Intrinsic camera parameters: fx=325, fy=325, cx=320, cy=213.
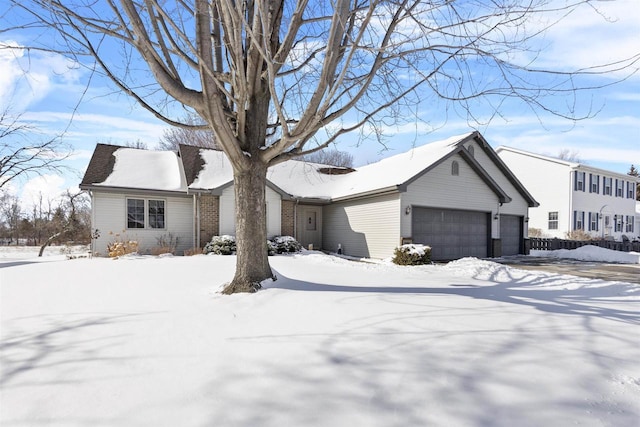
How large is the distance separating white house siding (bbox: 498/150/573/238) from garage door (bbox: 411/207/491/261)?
1105 cm

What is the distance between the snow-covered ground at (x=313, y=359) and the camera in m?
2.13

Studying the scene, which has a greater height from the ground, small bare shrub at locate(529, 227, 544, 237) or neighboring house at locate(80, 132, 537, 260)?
neighboring house at locate(80, 132, 537, 260)

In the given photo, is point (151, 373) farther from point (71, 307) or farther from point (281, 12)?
point (281, 12)

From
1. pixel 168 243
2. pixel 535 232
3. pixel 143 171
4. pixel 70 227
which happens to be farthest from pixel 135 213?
pixel 535 232

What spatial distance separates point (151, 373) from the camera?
259 cm

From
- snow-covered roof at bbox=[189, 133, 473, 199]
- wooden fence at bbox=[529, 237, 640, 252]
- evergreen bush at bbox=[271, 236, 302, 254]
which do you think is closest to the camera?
evergreen bush at bbox=[271, 236, 302, 254]

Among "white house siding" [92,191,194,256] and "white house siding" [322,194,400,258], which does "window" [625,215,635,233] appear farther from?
"white house siding" [92,191,194,256]

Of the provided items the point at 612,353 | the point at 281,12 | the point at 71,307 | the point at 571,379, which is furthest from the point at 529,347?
the point at 281,12

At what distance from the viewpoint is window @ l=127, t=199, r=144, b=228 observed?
13.6m

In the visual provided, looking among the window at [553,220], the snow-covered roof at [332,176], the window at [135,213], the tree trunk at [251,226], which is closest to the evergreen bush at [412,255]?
the snow-covered roof at [332,176]

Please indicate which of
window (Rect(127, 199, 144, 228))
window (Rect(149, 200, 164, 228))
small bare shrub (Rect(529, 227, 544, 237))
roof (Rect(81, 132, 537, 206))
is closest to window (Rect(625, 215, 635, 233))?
small bare shrub (Rect(529, 227, 544, 237))

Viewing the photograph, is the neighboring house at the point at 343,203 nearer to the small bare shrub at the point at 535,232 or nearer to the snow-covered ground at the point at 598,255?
the snow-covered ground at the point at 598,255

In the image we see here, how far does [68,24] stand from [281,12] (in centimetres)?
332

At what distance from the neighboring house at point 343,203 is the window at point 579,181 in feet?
27.5
